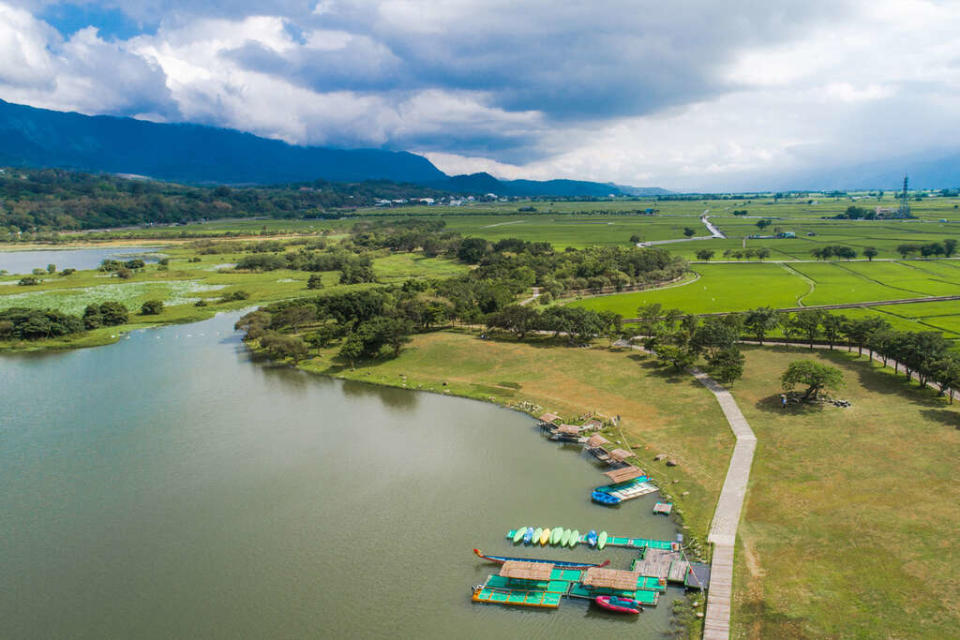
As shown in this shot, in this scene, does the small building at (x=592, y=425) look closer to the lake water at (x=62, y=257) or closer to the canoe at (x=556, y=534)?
the canoe at (x=556, y=534)

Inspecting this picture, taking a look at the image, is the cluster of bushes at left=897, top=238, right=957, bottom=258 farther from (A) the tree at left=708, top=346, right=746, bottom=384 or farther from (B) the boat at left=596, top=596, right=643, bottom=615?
(B) the boat at left=596, top=596, right=643, bottom=615

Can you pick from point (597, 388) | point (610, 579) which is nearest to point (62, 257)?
point (597, 388)

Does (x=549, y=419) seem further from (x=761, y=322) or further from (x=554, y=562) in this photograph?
(x=761, y=322)

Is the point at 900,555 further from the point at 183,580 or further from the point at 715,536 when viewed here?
the point at 183,580

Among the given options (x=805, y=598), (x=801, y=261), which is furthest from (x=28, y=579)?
(x=801, y=261)

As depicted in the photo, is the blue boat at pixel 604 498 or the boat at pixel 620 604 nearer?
the boat at pixel 620 604

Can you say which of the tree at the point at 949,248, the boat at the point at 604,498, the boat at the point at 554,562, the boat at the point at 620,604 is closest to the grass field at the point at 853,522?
the boat at the point at 620,604
